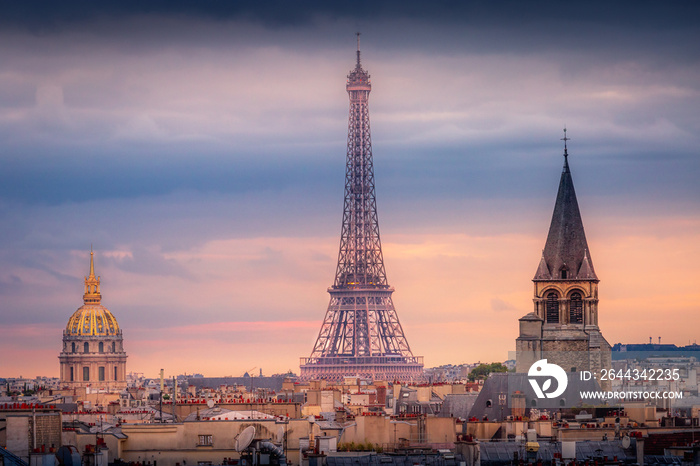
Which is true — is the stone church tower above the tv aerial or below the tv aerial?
above

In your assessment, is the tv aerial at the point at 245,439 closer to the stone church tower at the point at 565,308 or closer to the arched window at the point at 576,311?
the stone church tower at the point at 565,308

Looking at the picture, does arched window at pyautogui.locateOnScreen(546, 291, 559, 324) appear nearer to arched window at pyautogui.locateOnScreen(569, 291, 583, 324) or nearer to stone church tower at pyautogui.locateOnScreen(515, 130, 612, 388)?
stone church tower at pyautogui.locateOnScreen(515, 130, 612, 388)

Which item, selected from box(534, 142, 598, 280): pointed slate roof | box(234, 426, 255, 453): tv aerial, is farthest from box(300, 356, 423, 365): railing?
box(234, 426, 255, 453): tv aerial

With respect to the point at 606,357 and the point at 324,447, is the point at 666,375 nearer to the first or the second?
the point at 606,357

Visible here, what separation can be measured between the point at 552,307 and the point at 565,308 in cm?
89

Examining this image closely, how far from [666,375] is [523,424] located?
94691mm

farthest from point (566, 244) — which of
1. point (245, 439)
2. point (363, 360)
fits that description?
point (245, 439)

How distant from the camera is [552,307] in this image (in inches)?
5236

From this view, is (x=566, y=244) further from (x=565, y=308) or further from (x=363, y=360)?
(x=363, y=360)

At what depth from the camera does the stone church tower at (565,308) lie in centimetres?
13050

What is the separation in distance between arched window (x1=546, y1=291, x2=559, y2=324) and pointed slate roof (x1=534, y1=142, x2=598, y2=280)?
1.16 metres

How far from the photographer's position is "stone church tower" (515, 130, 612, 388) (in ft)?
428

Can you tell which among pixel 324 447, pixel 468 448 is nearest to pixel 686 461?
pixel 468 448

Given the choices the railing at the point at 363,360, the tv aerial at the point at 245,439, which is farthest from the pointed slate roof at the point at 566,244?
the tv aerial at the point at 245,439
